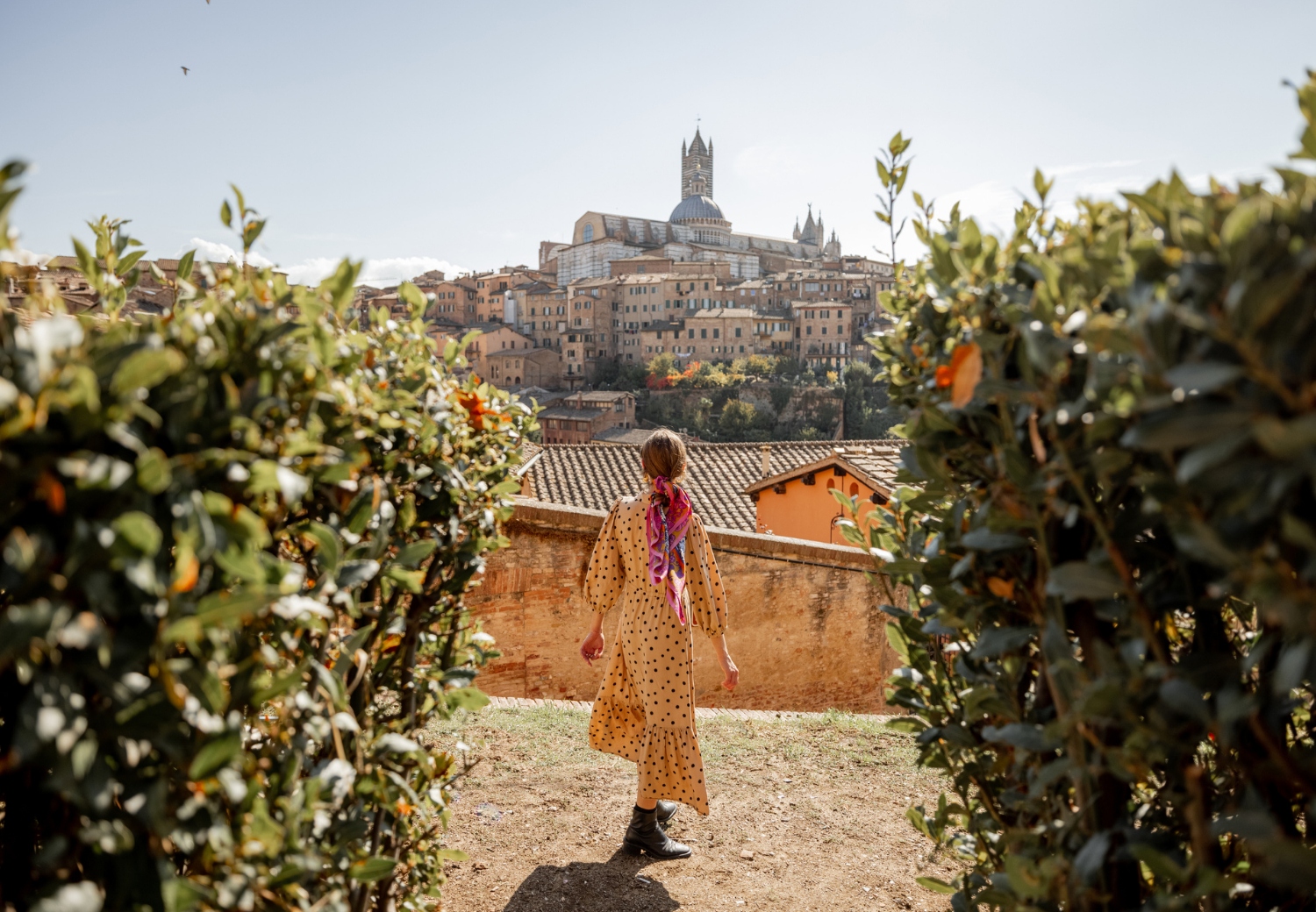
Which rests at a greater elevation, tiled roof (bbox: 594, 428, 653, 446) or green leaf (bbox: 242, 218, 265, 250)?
green leaf (bbox: 242, 218, 265, 250)

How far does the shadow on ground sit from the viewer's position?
129 inches

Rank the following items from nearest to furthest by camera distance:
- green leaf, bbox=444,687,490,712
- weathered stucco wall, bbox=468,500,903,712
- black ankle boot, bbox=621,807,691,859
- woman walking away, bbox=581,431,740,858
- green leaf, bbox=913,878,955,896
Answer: green leaf, bbox=913,878,955,896
green leaf, bbox=444,687,490,712
black ankle boot, bbox=621,807,691,859
woman walking away, bbox=581,431,740,858
weathered stucco wall, bbox=468,500,903,712

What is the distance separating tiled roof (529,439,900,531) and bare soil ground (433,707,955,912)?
782 centimetres

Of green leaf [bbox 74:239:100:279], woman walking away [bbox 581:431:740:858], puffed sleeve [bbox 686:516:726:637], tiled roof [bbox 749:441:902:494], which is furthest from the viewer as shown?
tiled roof [bbox 749:441:902:494]

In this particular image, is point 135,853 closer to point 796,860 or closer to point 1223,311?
point 1223,311

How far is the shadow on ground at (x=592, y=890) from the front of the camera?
327cm

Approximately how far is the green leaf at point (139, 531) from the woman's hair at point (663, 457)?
8.98ft

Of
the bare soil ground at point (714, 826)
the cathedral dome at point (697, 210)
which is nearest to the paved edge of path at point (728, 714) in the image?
the bare soil ground at point (714, 826)

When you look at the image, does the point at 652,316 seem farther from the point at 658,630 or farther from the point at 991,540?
the point at 991,540

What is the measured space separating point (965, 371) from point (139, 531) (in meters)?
1.27

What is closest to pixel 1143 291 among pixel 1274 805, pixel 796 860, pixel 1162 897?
pixel 1162 897

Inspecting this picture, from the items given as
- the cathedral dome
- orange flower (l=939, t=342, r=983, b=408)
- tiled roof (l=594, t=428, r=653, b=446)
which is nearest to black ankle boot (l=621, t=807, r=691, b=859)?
orange flower (l=939, t=342, r=983, b=408)

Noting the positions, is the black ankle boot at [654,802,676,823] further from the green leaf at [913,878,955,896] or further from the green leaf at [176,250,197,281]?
the green leaf at [176,250,197,281]

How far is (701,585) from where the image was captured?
156 inches
